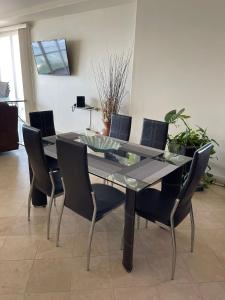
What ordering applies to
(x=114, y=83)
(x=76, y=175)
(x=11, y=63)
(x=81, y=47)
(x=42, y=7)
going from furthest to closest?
(x=11, y=63) → (x=81, y=47) → (x=42, y=7) → (x=114, y=83) → (x=76, y=175)

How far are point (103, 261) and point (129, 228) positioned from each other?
0.42 m

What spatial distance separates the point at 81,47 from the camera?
4543 mm

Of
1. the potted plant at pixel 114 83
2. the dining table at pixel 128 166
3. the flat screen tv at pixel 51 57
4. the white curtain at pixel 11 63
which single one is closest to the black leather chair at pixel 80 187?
the dining table at pixel 128 166

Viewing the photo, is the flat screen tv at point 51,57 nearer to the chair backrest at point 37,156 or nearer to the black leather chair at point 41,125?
the black leather chair at point 41,125

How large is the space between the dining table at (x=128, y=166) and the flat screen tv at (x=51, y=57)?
9.12 feet

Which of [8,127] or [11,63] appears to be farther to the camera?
[11,63]

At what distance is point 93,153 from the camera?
2.20m

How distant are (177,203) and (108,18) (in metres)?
3.60

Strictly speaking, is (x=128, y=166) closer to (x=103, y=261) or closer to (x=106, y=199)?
(x=106, y=199)

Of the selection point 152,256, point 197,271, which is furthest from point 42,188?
point 197,271

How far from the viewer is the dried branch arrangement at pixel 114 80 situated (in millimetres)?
4008

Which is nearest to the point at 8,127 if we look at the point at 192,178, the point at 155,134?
the point at 155,134

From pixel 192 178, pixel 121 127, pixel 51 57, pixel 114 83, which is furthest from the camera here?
pixel 51 57

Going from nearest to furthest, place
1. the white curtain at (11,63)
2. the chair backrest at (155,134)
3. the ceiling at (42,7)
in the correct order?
the chair backrest at (155,134), the ceiling at (42,7), the white curtain at (11,63)
